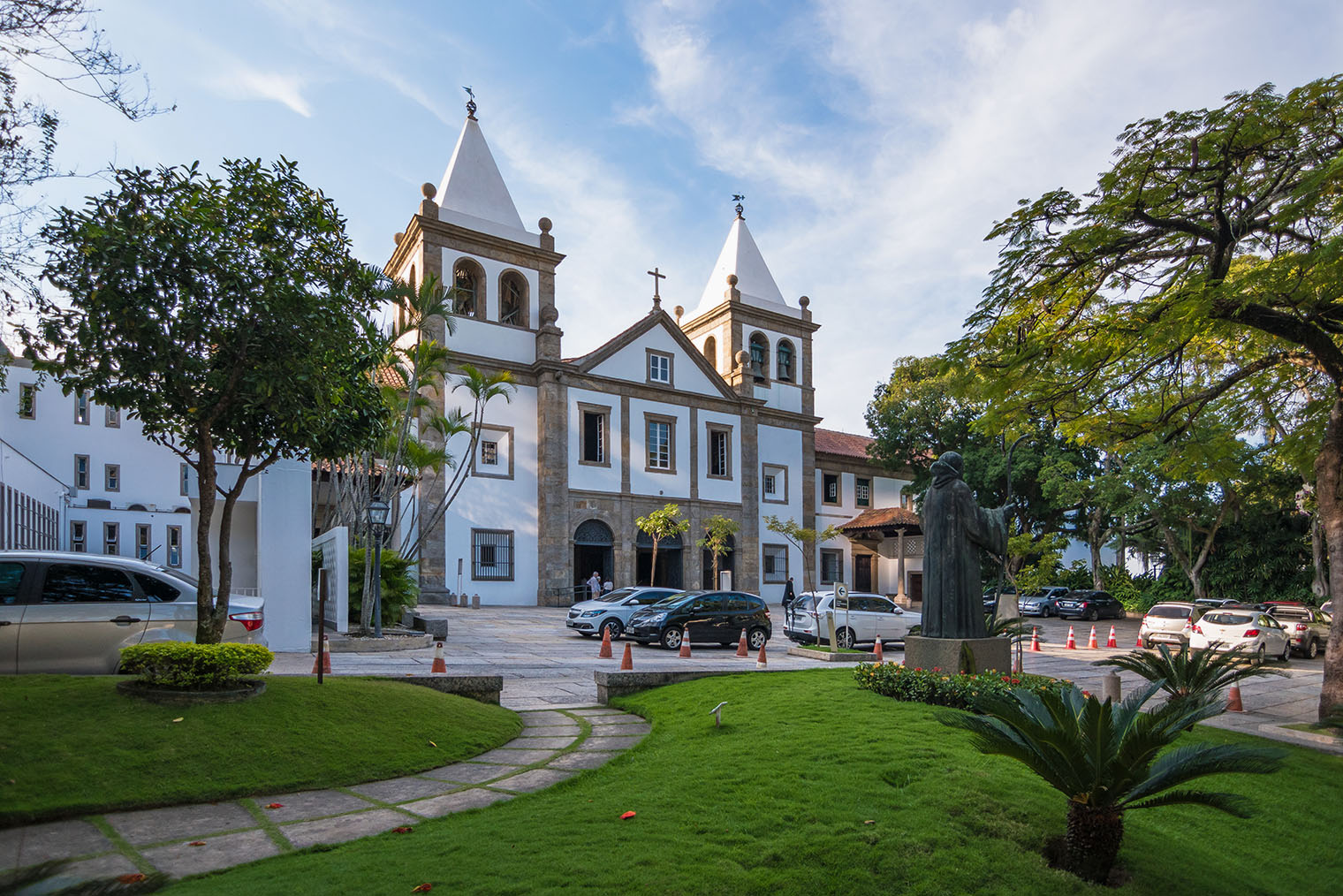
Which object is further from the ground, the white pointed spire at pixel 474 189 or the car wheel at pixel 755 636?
the white pointed spire at pixel 474 189

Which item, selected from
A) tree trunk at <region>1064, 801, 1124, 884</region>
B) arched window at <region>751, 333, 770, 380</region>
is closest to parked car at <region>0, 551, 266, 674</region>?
tree trunk at <region>1064, 801, 1124, 884</region>

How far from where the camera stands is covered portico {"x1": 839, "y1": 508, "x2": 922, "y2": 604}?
146 ft

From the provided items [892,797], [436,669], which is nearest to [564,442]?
[436,669]

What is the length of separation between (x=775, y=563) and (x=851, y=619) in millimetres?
21747

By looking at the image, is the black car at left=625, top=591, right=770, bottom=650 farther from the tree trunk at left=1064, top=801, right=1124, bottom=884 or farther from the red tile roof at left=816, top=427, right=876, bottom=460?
the red tile roof at left=816, top=427, right=876, bottom=460

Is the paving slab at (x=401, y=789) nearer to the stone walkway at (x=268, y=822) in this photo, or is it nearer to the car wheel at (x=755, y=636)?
the stone walkway at (x=268, y=822)

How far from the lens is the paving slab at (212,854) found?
15.6ft

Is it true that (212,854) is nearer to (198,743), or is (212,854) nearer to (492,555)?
(198,743)

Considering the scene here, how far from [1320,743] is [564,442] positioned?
2858 cm

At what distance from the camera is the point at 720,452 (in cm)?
4188

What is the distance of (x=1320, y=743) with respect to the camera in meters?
10.4

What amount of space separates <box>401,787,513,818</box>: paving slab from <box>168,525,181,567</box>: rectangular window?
3504 cm

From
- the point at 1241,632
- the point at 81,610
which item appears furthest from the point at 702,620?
the point at 81,610

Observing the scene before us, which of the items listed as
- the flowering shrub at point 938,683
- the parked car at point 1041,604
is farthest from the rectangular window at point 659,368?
the flowering shrub at point 938,683
